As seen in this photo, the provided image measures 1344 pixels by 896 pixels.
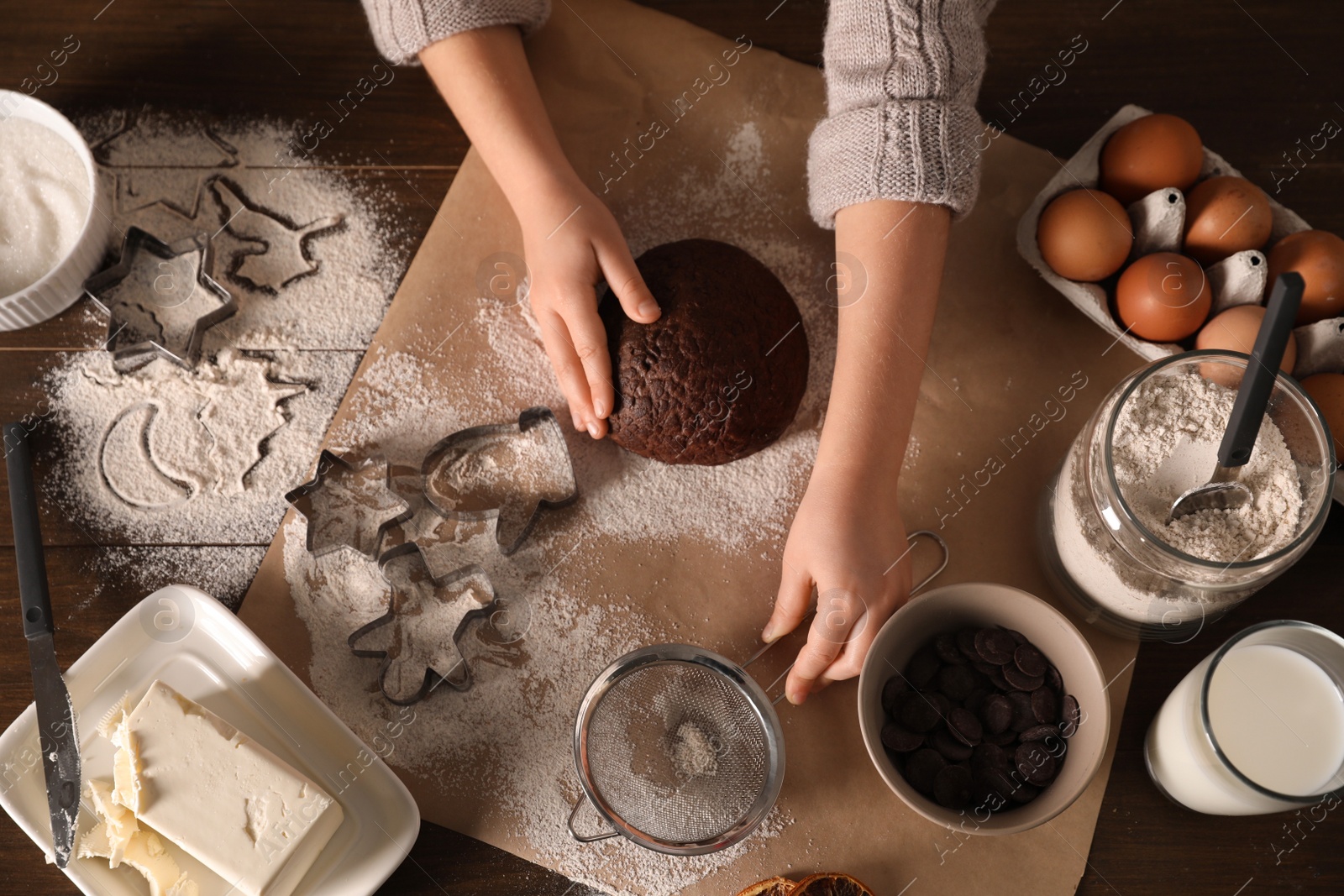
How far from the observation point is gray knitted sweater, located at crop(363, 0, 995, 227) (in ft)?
3.04

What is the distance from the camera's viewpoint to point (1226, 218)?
0.92 meters

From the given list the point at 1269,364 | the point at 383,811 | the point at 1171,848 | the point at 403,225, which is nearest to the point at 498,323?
the point at 403,225

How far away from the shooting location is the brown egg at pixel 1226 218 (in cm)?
92

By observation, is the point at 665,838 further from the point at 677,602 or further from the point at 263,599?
the point at 263,599

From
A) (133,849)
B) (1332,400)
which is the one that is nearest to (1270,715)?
(1332,400)

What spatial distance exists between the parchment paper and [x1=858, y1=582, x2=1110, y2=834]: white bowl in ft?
0.42

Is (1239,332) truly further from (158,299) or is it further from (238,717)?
(158,299)

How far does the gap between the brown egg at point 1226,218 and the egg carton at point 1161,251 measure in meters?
0.02

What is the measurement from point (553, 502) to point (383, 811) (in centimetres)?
37

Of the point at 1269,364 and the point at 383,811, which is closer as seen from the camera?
the point at 1269,364

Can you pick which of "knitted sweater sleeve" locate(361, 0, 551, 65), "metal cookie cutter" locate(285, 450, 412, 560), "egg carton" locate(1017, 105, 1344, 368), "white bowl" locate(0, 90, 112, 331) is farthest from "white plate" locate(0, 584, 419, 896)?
"egg carton" locate(1017, 105, 1344, 368)

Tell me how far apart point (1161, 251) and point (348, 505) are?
96 cm

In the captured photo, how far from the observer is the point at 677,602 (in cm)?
100

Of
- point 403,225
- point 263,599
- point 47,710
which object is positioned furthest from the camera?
point 403,225
